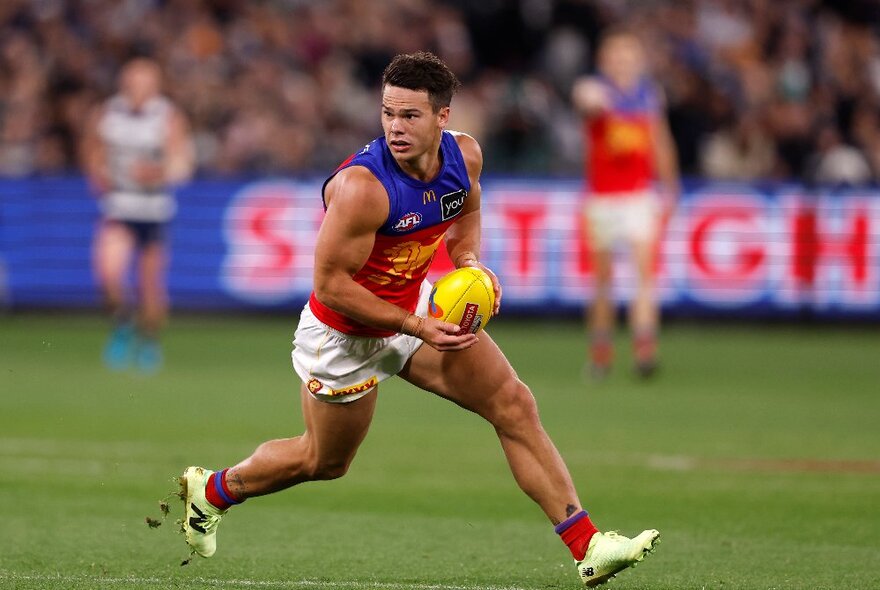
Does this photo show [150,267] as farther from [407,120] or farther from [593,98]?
[407,120]

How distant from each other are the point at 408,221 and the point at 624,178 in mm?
8712

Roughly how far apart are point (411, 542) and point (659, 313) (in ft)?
37.6

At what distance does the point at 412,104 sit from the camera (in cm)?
612

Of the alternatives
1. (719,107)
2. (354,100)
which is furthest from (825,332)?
(354,100)

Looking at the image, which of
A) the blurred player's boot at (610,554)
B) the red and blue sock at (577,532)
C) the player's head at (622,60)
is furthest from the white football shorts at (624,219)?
the blurred player's boot at (610,554)

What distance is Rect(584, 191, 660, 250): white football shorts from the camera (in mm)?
14617

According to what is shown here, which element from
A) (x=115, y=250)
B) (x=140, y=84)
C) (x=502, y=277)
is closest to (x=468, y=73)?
(x=502, y=277)

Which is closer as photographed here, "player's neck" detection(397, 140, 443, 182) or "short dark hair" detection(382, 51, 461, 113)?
"short dark hair" detection(382, 51, 461, 113)

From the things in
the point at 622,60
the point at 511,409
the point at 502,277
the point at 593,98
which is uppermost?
the point at 622,60

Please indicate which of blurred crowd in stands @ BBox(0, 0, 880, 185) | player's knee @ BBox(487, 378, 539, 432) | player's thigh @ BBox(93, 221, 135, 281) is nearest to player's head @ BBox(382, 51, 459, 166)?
player's knee @ BBox(487, 378, 539, 432)

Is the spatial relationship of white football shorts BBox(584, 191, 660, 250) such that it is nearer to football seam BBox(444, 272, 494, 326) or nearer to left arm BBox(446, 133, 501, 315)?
left arm BBox(446, 133, 501, 315)

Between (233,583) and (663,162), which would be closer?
(233,583)

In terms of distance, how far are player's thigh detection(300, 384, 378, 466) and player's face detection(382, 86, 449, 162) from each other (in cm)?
106

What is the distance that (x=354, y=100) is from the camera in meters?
20.8
